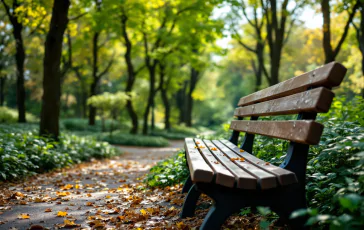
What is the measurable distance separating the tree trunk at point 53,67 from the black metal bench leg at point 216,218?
7182 millimetres

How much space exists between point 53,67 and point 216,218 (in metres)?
7.57

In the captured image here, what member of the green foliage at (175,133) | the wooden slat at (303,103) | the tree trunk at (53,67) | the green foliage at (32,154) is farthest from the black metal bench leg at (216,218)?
the green foliage at (175,133)

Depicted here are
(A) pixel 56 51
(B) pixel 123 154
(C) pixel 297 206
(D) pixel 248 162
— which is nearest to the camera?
(C) pixel 297 206

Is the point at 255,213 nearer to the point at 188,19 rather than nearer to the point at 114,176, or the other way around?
the point at 114,176

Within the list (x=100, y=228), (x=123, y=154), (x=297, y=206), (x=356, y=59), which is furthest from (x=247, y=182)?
(x=356, y=59)

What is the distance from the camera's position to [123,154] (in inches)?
504

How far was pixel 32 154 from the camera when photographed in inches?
260

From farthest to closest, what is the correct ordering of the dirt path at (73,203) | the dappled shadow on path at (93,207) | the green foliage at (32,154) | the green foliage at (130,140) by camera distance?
the green foliage at (130,140)
the green foliage at (32,154)
the dirt path at (73,203)
the dappled shadow on path at (93,207)

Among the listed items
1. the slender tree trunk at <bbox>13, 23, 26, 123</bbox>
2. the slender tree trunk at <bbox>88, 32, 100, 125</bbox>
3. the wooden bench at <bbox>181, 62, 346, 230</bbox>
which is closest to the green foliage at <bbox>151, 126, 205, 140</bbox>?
the slender tree trunk at <bbox>88, 32, 100, 125</bbox>

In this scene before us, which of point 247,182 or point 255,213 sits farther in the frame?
point 255,213

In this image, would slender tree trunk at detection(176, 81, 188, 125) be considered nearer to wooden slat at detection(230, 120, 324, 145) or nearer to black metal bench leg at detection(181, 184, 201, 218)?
black metal bench leg at detection(181, 184, 201, 218)

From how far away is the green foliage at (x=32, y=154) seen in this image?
5546 millimetres

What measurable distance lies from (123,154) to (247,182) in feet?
36.7

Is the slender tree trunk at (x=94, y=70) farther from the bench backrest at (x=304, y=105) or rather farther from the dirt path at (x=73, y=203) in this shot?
the bench backrest at (x=304, y=105)
